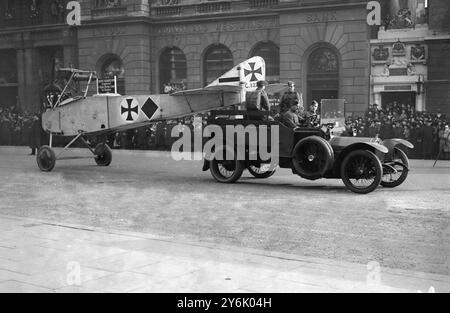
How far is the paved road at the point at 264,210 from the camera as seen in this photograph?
711cm

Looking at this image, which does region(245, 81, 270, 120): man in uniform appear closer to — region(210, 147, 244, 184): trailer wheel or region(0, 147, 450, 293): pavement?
region(210, 147, 244, 184): trailer wheel

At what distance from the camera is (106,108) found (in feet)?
51.9

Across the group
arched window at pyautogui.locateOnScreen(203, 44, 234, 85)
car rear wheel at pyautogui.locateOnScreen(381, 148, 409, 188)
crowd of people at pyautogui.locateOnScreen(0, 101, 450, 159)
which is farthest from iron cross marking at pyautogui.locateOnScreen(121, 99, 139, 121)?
arched window at pyautogui.locateOnScreen(203, 44, 234, 85)

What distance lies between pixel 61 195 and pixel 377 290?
26.8ft

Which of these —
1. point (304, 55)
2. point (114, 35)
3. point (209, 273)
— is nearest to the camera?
point (209, 273)

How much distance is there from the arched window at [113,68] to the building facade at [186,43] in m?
0.05

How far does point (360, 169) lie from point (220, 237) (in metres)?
4.90

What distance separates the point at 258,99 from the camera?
1307 centimetres

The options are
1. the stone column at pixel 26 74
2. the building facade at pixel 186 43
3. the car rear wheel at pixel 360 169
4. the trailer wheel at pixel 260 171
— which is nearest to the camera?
the car rear wheel at pixel 360 169

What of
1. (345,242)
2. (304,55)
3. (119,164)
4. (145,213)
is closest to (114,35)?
(304,55)

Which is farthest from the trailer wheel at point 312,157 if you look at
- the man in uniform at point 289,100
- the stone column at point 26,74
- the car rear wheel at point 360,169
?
the stone column at point 26,74

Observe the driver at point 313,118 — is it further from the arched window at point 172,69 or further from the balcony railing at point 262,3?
the arched window at point 172,69

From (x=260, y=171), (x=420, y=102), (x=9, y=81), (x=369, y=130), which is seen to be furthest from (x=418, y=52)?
(x=9, y=81)

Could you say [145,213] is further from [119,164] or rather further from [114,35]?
[114,35]
